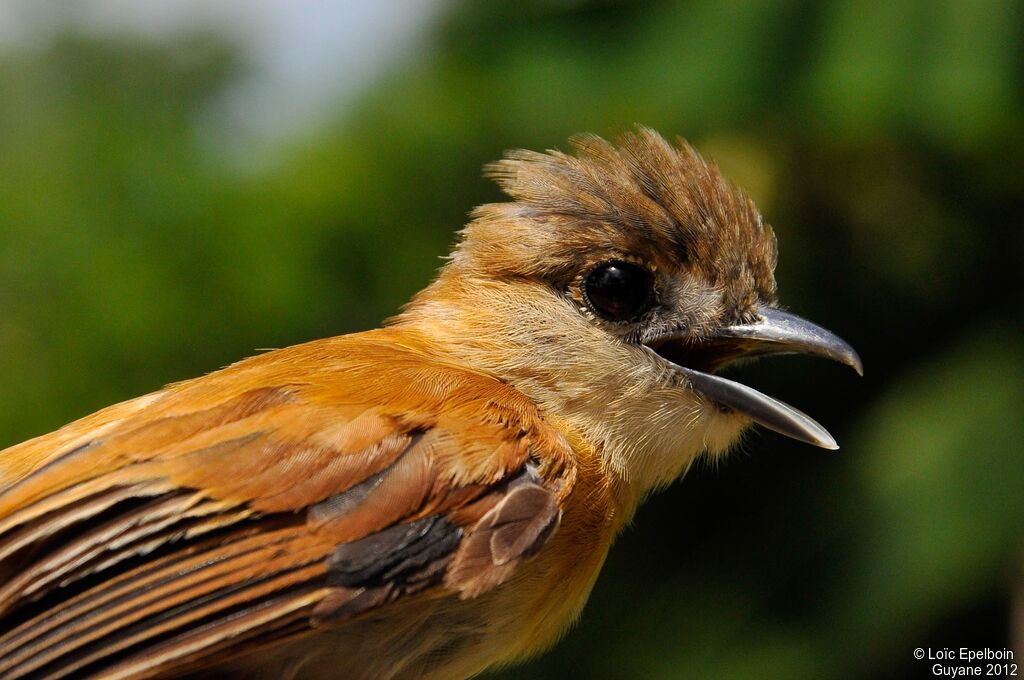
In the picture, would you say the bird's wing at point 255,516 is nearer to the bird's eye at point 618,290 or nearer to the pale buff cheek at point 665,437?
the pale buff cheek at point 665,437

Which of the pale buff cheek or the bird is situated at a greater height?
the bird

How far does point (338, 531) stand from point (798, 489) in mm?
4036

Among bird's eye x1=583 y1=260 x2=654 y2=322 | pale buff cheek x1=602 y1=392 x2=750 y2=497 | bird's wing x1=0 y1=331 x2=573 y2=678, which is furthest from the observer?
bird's eye x1=583 y1=260 x2=654 y2=322

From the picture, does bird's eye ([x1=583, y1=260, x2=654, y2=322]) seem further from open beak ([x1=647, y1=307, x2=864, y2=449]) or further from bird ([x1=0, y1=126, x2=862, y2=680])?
open beak ([x1=647, y1=307, x2=864, y2=449])

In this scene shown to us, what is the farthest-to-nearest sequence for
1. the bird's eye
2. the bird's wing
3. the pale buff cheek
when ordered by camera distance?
1. the bird's eye
2. the pale buff cheek
3. the bird's wing

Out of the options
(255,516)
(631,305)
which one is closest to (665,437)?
(631,305)

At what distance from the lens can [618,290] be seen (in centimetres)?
368

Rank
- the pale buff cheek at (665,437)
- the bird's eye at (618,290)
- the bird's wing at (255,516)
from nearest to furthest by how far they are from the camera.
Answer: the bird's wing at (255,516)
the pale buff cheek at (665,437)
the bird's eye at (618,290)

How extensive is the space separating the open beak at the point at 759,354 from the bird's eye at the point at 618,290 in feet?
0.46

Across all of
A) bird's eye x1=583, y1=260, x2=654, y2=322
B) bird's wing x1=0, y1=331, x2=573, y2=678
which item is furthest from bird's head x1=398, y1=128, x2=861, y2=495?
bird's wing x1=0, y1=331, x2=573, y2=678

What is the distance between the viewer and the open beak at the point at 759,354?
11.6 ft

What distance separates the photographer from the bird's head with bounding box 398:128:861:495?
11.7 ft

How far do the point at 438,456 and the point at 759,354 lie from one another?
135cm

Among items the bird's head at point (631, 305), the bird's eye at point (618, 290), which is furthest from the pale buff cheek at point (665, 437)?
the bird's eye at point (618, 290)
